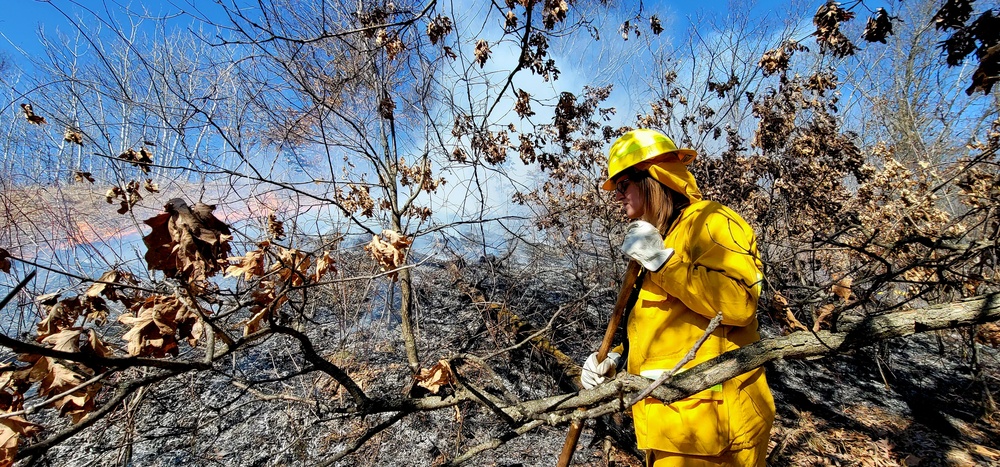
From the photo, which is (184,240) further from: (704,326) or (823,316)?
A: (823,316)

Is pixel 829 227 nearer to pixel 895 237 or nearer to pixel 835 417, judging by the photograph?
pixel 895 237

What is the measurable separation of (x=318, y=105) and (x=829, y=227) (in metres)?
5.96

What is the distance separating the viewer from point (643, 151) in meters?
2.06

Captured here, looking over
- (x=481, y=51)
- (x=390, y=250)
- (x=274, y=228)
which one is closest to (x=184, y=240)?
(x=390, y=250)

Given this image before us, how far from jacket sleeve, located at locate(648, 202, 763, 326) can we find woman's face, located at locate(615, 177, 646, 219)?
346mm

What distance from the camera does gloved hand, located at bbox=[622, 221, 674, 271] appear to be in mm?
1793

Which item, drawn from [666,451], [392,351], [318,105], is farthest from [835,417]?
[318,105]

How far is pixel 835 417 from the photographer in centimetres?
469

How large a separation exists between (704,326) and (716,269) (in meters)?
0.31

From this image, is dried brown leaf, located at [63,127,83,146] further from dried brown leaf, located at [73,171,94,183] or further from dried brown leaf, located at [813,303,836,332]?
dried brown leaf, located at [813,303,836,332]

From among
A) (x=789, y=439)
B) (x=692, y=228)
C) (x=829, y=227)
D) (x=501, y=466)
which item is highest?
(x=829, y=227)

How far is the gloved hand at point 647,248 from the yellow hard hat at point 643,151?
35 centimetres

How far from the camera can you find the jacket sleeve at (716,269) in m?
1.66

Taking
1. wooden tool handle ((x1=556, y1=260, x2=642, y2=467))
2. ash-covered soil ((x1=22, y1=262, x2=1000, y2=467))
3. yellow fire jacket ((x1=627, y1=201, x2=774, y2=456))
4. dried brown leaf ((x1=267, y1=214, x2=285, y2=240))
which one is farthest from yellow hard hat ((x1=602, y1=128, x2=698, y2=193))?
dried brown leaf ((x1=267, y1=214, x2=285, y2=240))
